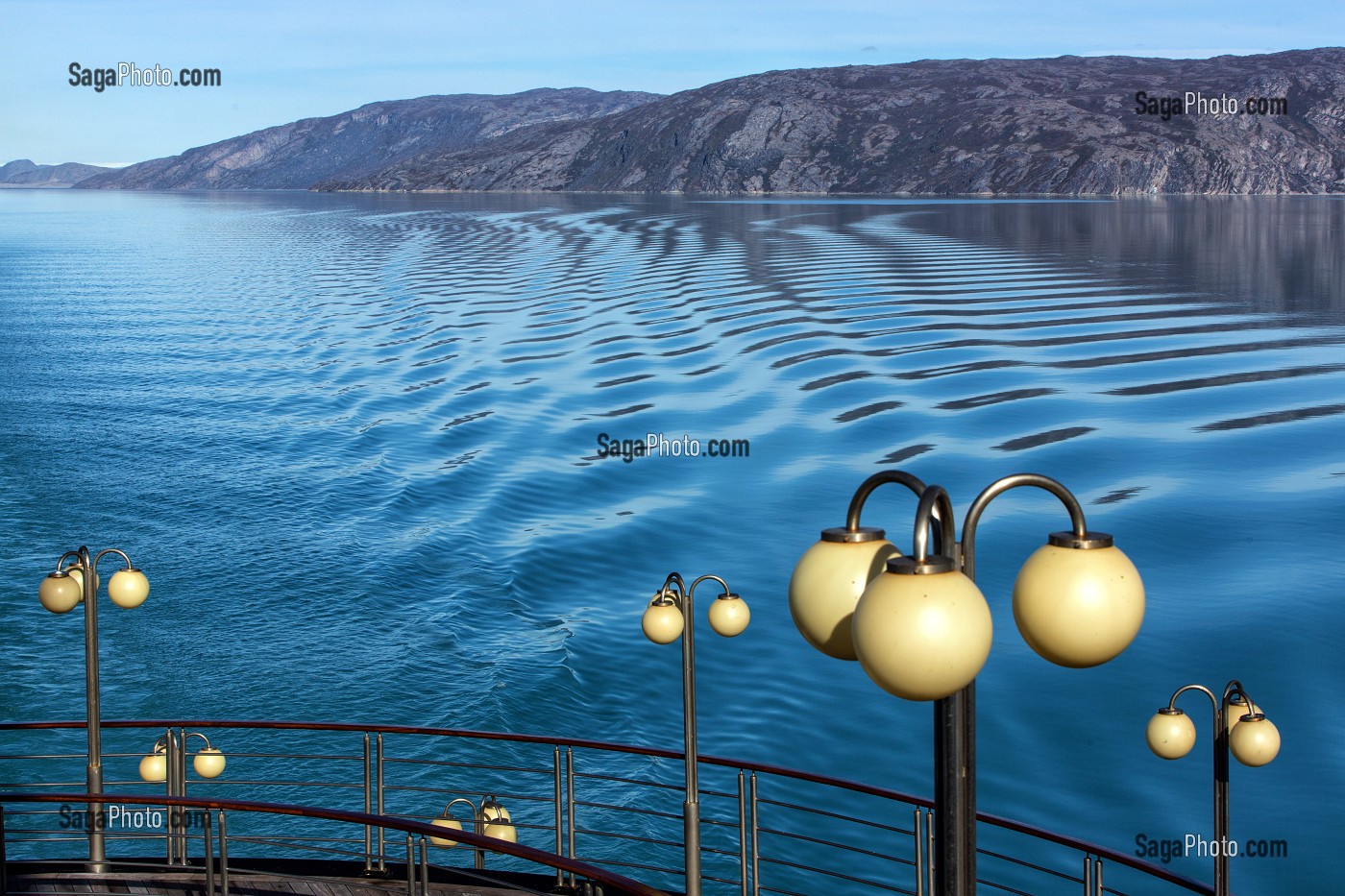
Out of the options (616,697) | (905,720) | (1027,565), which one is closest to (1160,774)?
(905,720)

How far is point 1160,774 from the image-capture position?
54.6ft

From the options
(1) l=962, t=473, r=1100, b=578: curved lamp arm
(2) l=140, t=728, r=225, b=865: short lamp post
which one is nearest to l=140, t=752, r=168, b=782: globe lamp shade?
(2) l=140, t=728, r=225, b=865: short lamp post

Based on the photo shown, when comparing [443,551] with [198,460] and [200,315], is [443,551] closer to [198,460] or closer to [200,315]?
[198,460]

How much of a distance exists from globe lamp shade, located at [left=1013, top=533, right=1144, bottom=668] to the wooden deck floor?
20.9 feet

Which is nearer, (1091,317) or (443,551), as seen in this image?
(443,551)

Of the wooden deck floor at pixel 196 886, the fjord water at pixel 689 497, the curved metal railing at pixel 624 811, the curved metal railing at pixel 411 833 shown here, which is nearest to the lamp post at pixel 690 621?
the wooden deck floor at pixel 196 886

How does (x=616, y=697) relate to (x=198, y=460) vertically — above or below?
below

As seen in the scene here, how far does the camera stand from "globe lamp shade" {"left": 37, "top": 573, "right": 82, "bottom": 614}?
421 inches

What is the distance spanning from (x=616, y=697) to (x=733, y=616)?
10.2 m

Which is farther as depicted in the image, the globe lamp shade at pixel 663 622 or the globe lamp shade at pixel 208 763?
the globe lamp shade at pixel 208 763

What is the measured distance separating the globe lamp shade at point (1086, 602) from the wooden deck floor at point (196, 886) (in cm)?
637

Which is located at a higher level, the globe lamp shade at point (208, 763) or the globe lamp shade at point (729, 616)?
the globe lamp shade at point (729, 616)

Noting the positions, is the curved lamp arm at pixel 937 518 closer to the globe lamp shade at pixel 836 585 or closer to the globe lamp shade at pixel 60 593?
the globe lamp shade at pixel 836 585

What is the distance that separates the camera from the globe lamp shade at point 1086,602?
373 centimetres
